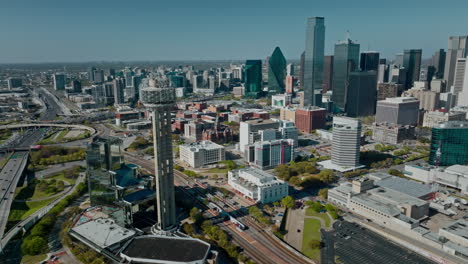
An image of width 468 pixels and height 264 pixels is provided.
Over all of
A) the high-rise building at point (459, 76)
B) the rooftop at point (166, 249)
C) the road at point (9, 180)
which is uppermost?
the high-rise building at point (459, 76)

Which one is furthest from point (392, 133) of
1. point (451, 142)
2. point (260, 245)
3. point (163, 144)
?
point (163, 144)

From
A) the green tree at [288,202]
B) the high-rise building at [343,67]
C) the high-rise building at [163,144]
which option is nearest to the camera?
the high-rise building at [163,144]

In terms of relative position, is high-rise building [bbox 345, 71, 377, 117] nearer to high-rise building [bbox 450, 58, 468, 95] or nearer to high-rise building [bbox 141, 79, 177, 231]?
high-rise building [bbox 450, 58, 468, 95]

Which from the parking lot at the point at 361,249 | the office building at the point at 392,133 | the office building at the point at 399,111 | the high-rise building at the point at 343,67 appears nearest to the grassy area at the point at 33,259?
the parking lot at the point at 361,249

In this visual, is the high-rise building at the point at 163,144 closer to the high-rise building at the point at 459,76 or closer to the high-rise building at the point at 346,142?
the high-rise building at the point at 346,142

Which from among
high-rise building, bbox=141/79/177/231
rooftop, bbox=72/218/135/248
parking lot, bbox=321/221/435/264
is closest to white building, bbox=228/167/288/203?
parking lot, bbox=321/221/435/264

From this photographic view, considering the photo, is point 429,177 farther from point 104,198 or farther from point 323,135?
point 104,198

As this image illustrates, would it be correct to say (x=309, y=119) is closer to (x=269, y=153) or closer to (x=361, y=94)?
(x=361, y=94)
